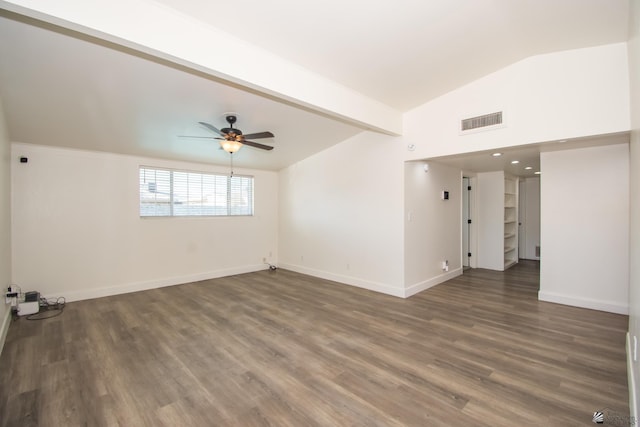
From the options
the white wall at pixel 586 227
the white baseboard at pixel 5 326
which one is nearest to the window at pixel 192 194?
the white baseboard at pixel 5 326

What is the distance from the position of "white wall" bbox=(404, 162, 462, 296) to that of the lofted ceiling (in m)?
1.46

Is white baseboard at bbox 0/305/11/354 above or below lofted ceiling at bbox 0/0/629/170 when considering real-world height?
below

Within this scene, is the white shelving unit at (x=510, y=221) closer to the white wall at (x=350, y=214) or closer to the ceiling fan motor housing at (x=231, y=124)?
the white wall at (x=350, y=214)

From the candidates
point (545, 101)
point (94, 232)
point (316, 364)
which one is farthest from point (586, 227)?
point (94, 232)

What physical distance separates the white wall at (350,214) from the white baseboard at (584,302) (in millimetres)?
2106

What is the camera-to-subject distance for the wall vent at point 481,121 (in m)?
3.50

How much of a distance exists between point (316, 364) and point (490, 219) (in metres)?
5.67

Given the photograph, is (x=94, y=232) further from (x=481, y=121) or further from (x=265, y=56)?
(x=481, y=121)

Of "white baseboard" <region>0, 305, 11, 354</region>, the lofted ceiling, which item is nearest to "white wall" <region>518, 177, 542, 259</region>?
the lofted ceiling

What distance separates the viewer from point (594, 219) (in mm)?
3906

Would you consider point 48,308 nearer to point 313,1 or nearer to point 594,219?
point 313,1

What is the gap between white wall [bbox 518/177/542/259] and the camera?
24.8ft

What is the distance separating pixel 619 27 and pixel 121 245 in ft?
22.6

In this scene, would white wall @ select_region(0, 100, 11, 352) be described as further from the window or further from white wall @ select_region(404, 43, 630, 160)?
white wall @ select_region(404, 43, 630, 160)
